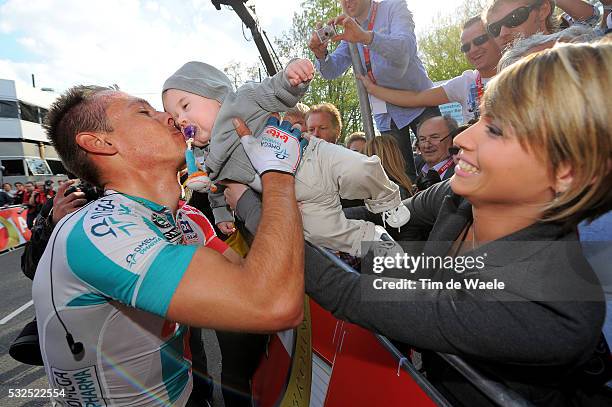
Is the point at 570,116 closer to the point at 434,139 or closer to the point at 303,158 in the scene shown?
the point at 303,158

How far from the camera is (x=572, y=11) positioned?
2.61 m

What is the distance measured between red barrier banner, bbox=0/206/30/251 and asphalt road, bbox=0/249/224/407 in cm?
518

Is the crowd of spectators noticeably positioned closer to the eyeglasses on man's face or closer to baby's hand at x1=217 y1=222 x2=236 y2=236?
baby's hand at x1=217 y1=222 x2=236 y2=236

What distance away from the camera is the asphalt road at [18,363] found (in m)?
3.19

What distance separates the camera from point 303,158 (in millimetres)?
1919

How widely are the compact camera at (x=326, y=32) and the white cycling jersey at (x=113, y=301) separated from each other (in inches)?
60.6

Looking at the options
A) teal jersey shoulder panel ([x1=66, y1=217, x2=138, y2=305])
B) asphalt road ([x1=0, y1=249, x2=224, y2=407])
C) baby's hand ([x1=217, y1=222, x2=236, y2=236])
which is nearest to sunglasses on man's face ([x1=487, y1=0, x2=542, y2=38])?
baby's hand ([x1=217, y1=222, x2=236, y2=236])

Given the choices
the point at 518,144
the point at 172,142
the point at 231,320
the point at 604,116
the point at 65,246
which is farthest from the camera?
the point at 172,142

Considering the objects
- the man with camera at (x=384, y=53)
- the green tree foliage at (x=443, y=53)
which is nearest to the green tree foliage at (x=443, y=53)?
the green tree foliage at (x=443, y=53)

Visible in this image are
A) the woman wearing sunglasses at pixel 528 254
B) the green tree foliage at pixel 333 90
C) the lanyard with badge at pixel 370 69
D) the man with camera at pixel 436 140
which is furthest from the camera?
the green tree foliage at pixel 333 90

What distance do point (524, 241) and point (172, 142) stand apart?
61.4 inches

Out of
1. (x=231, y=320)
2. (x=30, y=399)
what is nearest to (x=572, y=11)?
(x=231, y=320)

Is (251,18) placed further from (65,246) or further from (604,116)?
(604,116)

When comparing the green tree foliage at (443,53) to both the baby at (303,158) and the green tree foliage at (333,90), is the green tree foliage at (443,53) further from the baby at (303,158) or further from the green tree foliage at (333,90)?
the baby at (303,158)
